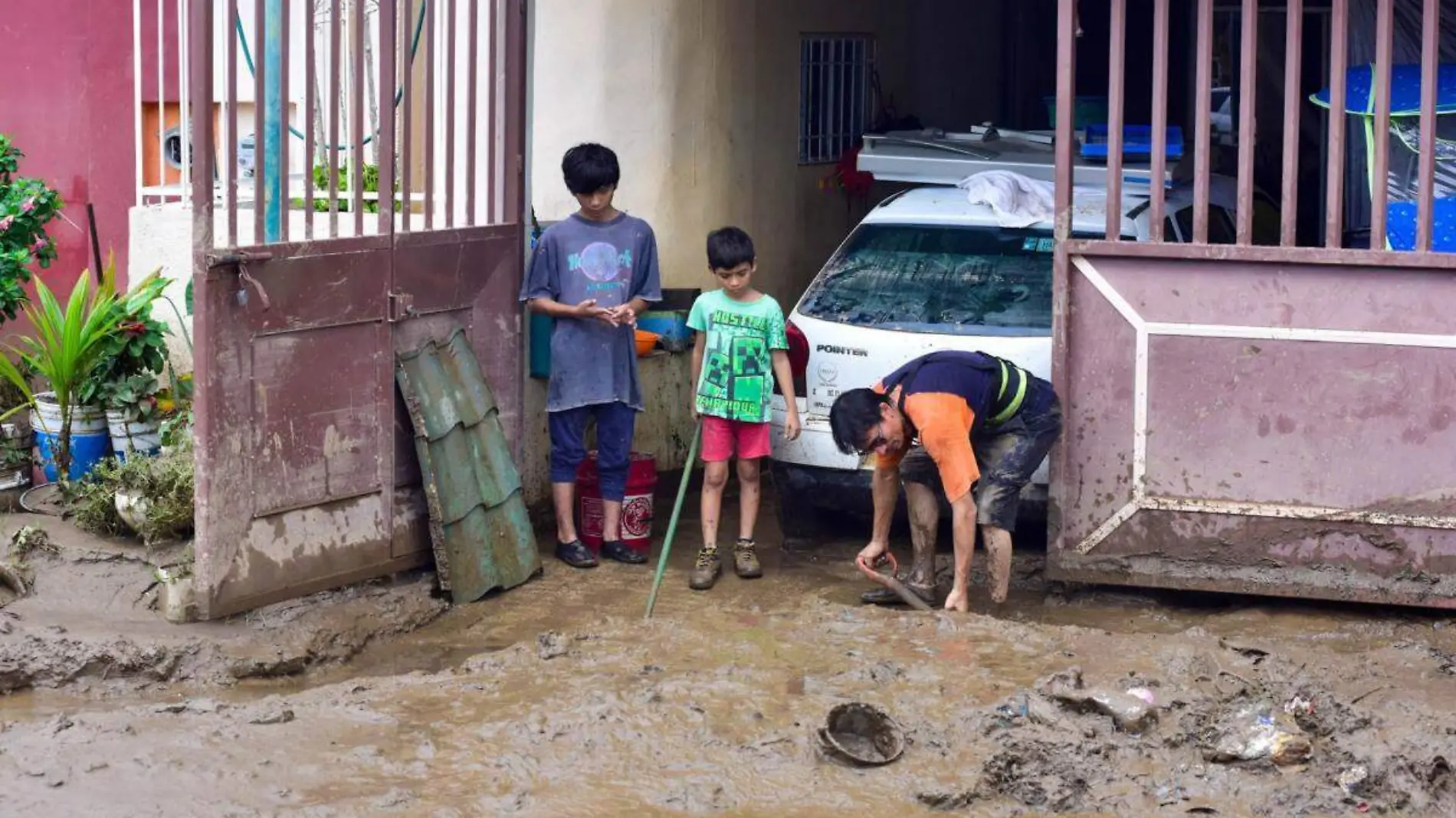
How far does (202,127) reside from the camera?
5.75m

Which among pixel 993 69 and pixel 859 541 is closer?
pixel 859 541

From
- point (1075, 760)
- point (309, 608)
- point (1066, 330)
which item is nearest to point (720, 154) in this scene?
point (1066, 330)

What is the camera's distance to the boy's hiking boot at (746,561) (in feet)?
23.4

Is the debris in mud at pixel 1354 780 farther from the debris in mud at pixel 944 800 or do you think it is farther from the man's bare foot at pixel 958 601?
the man's bare foot at pixel 958 601

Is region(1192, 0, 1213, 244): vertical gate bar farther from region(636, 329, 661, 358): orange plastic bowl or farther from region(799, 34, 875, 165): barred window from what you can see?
region(799, 34, 875, 165): barred window

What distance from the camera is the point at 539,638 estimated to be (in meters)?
5.95

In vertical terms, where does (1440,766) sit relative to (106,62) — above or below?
below

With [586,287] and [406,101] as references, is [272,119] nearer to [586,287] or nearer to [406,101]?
[406,101]

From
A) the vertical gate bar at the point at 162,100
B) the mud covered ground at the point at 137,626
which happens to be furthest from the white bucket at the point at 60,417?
the vertical gate bar at the point at 162,100

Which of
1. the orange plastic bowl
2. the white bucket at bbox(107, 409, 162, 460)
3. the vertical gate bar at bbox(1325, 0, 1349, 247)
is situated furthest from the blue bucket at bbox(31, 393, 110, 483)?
the vertical gate bar at bbox(1325, 0, 1349, 247)

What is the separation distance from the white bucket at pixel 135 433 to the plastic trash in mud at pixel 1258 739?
15.8 feet

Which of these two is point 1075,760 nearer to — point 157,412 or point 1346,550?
point 1346,550

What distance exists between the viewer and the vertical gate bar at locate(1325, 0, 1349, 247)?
6.08 meters

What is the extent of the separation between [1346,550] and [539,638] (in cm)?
299
